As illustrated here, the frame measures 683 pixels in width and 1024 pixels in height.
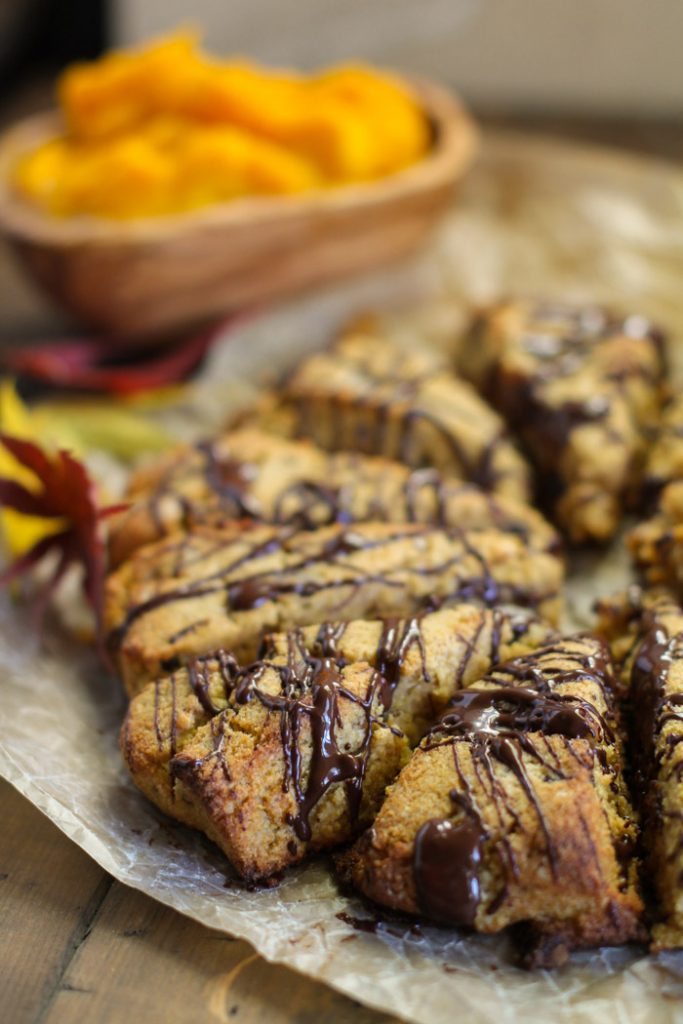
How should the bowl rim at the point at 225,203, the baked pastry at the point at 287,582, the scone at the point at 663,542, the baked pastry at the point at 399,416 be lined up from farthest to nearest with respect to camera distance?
the bowl rim at the point at 225,203, the baked pastry at the point at 399,416, the scone at the point at 663,542, the baked pastry at the point at 287,582

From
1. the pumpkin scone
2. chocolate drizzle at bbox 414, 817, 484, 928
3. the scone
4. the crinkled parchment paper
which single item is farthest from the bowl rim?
chocolate drizzle at bbox 414, 817, 484, 928

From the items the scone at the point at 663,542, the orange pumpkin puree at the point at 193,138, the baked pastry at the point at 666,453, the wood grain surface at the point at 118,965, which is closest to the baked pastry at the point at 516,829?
the wood grain surface at the point at 118,965

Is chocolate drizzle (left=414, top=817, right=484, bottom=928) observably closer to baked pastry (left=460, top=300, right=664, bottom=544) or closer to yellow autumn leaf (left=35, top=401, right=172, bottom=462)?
baked pastry (left=460, top=300, right=664, bottom=544)

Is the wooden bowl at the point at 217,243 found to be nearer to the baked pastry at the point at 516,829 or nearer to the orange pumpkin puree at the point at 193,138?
the orange pumpkin puree at the point at 193,138

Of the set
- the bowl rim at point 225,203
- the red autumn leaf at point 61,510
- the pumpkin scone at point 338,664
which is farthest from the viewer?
the bowl rim at point 225,203

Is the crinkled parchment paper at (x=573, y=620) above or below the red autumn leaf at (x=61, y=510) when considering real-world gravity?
below

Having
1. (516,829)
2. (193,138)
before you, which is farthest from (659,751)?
(193,138)

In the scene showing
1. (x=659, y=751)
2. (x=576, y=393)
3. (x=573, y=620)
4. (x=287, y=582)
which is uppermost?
(x=287, y=582)

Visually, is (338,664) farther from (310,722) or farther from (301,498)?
(301,498)

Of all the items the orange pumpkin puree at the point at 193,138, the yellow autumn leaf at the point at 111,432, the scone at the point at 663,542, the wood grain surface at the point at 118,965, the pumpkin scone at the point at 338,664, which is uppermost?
the orange pumpkin puree at the point at 193,138
